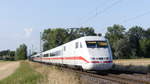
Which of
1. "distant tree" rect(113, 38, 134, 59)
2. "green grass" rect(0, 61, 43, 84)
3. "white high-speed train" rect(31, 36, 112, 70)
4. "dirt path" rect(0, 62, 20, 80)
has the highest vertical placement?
"distant tree" rect(113, 38, 134, 59)

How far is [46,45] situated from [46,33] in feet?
34.6

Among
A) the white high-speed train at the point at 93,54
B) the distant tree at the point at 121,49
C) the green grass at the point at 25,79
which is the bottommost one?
the green grass at the point at 25,79

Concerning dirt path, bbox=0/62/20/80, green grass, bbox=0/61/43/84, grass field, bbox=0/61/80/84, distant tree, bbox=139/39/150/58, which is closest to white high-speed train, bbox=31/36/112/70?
grass field, bbox=0/61/80/84

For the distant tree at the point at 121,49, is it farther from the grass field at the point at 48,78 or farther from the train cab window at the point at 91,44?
the train cab window at the point at 91,44

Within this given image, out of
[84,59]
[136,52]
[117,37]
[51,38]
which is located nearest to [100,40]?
[84,59]

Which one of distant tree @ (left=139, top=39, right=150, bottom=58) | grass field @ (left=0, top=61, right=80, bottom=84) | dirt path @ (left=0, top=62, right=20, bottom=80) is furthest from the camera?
distant tree @ (left=139, top=39, right=150, bottom=58)

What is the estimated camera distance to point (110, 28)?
4213 inches

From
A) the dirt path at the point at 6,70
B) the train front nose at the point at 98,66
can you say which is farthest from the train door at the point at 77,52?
the dirt path at the point at 6,70

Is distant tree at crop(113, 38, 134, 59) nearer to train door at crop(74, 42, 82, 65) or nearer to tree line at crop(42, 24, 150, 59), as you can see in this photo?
tree line at crop(42, 24, 150, 59)

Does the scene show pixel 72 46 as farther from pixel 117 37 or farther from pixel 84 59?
pixel 117 37

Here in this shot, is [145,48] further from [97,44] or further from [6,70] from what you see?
[97,44]

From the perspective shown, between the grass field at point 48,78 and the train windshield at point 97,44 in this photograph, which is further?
the train windshield at point 97,44

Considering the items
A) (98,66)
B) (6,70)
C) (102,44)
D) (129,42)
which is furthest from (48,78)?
(129,42)

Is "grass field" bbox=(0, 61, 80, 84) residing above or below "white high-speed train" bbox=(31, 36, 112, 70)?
below
